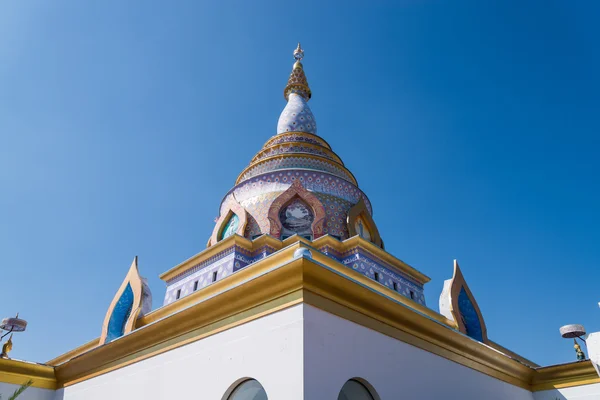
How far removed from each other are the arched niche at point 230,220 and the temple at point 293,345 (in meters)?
1.78

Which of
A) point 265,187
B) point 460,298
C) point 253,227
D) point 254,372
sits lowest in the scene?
point 254,372

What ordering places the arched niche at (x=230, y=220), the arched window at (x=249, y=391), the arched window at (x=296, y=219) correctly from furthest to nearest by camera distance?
the arched niche at (x=230, y=220), the arched window at (x=296, y=219), the arched window at (x=249, y=391)

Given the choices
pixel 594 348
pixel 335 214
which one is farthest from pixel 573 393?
pixel 335 214

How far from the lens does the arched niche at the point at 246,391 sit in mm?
5551

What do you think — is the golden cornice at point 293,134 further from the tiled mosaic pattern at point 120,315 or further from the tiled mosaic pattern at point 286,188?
the tiled mosaic pattern at point 120,315

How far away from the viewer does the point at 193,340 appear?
6.57 meters

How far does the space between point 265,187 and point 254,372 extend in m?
10.7

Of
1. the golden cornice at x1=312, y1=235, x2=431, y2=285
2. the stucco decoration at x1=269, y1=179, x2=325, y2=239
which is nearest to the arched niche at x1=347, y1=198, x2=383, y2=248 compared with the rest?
the stucco decoration at x1=269, y1=179, x2=325, y2=239

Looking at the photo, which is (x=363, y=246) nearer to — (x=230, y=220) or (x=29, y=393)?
(x=230, y=220)

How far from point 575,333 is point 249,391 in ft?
26.8

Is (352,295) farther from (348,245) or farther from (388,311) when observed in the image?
(348,245)

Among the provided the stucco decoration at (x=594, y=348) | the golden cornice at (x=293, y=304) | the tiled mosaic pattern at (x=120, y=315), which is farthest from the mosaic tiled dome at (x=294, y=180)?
the stucco decoration at (x=594, y=348)

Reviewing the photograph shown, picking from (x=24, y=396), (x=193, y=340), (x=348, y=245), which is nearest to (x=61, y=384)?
(x=24, y=396)

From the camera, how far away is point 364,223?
51.9 feet
